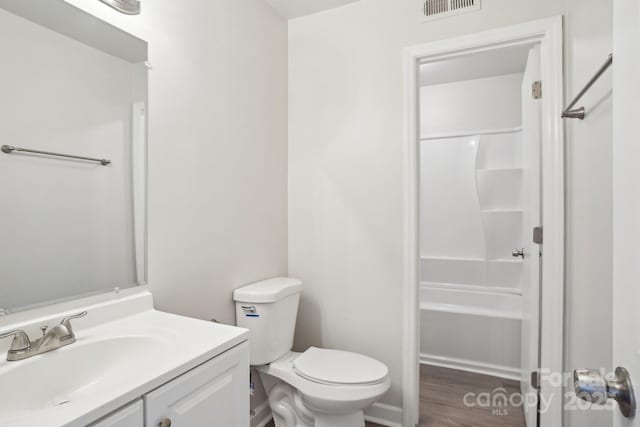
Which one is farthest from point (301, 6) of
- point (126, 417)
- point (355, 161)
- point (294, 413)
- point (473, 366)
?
point (473, 366)

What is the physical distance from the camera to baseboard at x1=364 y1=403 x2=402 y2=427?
1.93 meters

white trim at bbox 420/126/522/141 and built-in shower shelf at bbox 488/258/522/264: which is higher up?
white trim at bbox 420/126/522/141

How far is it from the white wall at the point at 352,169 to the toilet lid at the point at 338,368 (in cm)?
29

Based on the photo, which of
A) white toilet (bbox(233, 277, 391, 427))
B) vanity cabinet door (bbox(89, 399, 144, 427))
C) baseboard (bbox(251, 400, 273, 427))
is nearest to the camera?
vanity cabinet door (bbox(89, 399, 144, 427))

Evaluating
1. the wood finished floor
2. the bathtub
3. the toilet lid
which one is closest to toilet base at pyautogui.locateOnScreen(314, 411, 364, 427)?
the toilet lid

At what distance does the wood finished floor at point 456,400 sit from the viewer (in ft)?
6.47

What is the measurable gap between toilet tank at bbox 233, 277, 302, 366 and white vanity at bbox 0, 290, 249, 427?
533 millimetres

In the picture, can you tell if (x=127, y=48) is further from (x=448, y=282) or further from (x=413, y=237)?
(x=448, y=282)

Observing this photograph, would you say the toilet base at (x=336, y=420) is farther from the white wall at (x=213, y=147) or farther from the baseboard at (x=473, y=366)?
the baseboard at (x=473, y=366)

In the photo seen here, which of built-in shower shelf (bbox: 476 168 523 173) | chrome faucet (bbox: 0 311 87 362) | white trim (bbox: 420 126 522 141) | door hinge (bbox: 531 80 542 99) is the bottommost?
chrome faucet (bbox: 0 311 87 362)

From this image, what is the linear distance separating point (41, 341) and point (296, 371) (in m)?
1.05

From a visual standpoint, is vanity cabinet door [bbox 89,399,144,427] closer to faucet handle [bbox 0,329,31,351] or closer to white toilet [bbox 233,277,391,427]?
faucet handle [bbox 0,329,31,351]

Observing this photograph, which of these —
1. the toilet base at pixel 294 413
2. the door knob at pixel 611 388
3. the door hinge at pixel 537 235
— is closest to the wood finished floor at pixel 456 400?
the toilet base at pixel 294 413

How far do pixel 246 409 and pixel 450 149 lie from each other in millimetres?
2793
